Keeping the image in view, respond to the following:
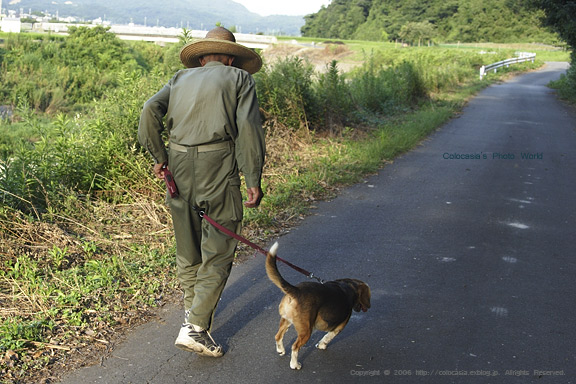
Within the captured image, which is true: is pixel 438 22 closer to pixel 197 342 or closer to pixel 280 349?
pixel 280 349

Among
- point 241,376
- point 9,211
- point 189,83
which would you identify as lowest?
point 241,376

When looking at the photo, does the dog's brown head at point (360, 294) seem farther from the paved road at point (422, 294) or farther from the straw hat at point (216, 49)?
the straw hat at point (216, 49)

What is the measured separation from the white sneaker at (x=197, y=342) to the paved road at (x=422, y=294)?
0.08 meters

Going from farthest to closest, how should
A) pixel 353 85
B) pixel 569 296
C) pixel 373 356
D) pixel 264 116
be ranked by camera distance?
pixel 353 85
pixel 264 116
pixel 569 296
pixel 373 356

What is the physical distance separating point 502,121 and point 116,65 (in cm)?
2484

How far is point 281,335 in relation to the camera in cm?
393

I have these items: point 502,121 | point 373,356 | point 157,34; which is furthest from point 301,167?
point 157,34

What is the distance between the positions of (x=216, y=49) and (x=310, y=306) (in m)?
1.88

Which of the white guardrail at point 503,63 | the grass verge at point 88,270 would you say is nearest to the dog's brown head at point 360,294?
the grass verge at point 88,270

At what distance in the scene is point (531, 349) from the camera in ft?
13.8

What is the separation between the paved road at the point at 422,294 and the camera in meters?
3.88

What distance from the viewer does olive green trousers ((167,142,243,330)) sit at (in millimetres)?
3887

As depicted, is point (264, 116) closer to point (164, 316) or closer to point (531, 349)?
point (164, 316)

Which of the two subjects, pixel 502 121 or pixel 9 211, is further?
pixel 502 121
